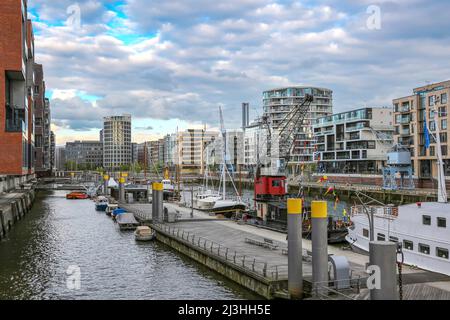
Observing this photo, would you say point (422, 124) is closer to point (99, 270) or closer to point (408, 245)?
point (408, 245)

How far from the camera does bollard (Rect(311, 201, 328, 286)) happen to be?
22.4m

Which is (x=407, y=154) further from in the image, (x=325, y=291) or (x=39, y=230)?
(x=325, y=291)

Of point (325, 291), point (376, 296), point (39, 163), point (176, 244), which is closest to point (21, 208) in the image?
point (176, 244)

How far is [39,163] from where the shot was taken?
164000 millimetres

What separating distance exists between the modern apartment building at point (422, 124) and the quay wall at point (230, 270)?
7128cm

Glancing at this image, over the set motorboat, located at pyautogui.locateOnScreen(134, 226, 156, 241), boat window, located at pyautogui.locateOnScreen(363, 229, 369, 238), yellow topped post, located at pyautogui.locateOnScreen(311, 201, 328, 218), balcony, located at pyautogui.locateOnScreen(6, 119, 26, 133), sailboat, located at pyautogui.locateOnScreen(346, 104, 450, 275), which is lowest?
motorboat, located at pyautogui.locateOnScreen(134, 226, 156, 241)

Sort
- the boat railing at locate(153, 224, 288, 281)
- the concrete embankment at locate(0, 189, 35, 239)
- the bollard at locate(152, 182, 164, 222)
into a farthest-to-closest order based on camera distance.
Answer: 1. the bollard at locate(152, 182, 164, 222)
2. the concrete embankment at locate(0, 189, 35, 239)
3. the boat railing at locate(153, 224, 288, 281)

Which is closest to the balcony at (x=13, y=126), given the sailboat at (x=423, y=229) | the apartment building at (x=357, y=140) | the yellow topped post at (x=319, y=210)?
the sailboat at (x=423, y=229)

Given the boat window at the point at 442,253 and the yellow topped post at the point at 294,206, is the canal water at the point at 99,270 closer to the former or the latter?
the yellow topped post at the point at 294,206

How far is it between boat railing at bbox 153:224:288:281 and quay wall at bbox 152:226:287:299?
0.24 meters

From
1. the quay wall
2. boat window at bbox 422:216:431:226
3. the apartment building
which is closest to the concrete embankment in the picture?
the quay wall

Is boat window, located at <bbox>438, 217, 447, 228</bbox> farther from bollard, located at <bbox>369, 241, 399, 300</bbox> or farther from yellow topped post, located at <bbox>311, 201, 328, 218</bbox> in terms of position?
bollard, located at <bbox>369, 241, 399, 300</bbox>

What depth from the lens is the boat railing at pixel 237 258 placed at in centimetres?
2734
